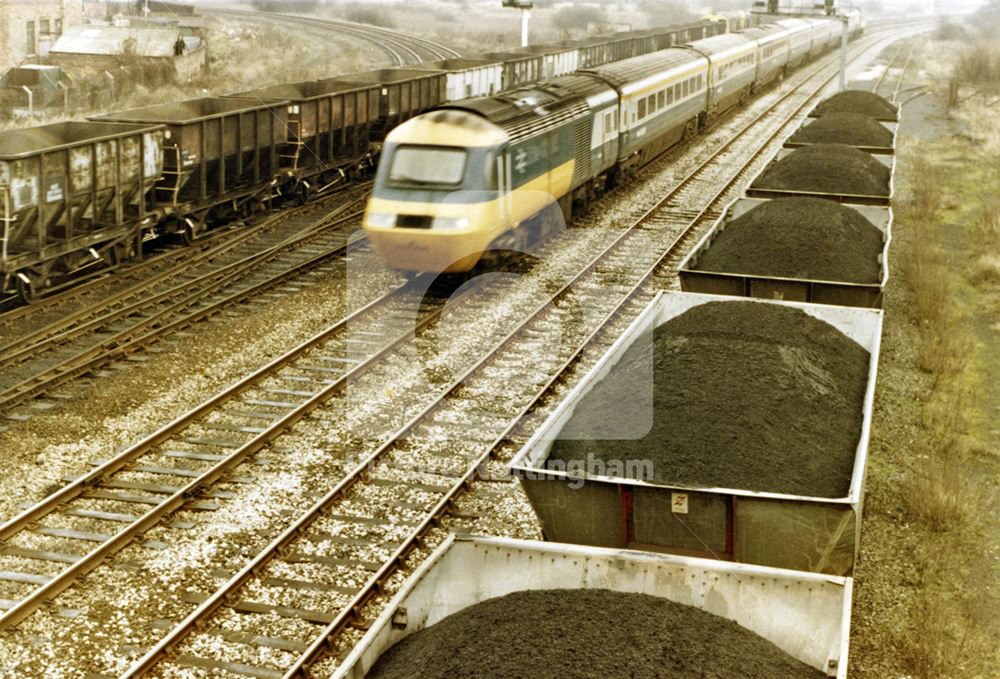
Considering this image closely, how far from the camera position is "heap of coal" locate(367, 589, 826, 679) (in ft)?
17.8

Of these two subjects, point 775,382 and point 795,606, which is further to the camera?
point 775,382

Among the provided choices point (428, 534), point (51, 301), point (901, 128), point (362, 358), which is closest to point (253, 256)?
point (51, 301)

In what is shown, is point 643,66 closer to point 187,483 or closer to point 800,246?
point 800,246

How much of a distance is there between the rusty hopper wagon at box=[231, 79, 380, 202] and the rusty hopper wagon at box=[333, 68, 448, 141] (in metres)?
0.35

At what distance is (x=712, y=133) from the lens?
1465 inches

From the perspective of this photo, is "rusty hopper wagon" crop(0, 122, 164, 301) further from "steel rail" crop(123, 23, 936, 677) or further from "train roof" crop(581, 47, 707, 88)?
"train roof" crop(581, 47, 707, 88)

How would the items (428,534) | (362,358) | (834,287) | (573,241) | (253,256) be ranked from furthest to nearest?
1. (573,241)
2. (253,256)
3. (362,358)
4. (834,287)
5. (428,534)

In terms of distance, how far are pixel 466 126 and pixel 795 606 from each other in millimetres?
11858

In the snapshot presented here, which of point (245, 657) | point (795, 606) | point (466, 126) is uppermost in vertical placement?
point (466, 126)

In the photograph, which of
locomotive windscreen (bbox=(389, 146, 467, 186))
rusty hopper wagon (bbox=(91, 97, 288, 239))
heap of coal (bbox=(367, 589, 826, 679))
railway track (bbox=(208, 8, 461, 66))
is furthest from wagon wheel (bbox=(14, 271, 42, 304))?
railway track (bbox=(208, 8, 461, 66))

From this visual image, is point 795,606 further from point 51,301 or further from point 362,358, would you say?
point 51,301

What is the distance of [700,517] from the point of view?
7621mm

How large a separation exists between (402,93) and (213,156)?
880cm

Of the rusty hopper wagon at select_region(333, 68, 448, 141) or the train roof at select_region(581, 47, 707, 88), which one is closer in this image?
the train roof at select_region(581, 47, 707, 88)
